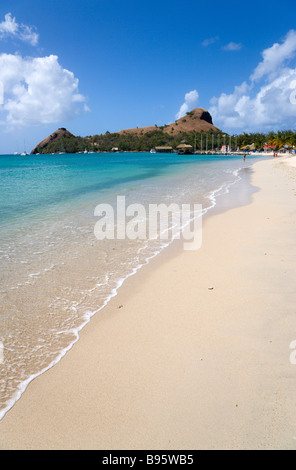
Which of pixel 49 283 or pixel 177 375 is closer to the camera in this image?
pixel 177 375

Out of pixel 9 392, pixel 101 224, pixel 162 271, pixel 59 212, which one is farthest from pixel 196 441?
pixel 59 212

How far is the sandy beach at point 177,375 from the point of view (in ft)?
Result: 8.65

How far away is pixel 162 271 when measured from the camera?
254 inches

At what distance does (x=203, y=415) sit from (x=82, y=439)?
111 centimetres

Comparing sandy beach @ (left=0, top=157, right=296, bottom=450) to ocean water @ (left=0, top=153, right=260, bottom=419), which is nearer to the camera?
sandy beach @ (left=0, top=157, right=296, bottom=450)

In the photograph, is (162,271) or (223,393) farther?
(162,271)

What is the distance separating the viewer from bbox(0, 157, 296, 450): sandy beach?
2.64 metres

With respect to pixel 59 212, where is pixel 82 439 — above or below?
below

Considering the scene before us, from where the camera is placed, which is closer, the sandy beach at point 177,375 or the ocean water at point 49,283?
the sandy beach at point 177,375

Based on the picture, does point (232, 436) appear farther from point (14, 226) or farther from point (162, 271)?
point (14, 226)

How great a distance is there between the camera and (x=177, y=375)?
330cm

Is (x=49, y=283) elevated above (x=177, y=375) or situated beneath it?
elevated above
